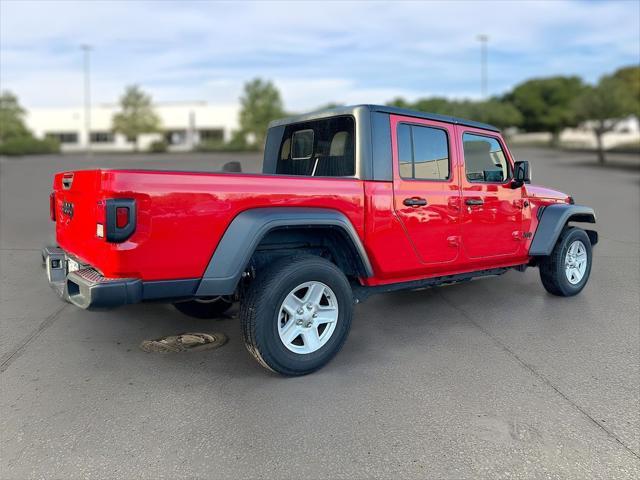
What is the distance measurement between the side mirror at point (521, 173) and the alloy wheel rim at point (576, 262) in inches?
50.2

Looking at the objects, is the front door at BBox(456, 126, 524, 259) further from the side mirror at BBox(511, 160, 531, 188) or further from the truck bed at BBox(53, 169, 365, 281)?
the truck bed at BBox(53, 169, 365, 281)

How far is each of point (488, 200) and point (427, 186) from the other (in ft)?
2.75

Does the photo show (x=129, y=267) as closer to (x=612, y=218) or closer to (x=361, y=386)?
(x=361, y=386)

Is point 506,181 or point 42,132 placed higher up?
point 42,132

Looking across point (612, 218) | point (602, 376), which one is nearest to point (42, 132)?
point (612, 218)

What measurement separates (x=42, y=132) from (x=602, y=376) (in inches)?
3246

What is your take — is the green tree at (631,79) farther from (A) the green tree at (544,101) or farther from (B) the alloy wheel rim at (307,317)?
(B) the alloy wheel rim at (307,317)

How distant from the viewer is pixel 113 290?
324cm

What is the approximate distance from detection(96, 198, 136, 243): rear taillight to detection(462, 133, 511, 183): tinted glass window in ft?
9.85

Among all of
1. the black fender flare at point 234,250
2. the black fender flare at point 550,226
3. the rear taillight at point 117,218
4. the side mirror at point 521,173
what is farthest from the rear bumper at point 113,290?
the black fender flare at point 550,226

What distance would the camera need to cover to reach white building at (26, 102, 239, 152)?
73.8m

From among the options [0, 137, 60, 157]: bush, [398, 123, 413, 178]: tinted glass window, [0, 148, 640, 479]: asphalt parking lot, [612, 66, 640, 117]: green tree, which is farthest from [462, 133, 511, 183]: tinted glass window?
[0, 137, 60, 157]: bush

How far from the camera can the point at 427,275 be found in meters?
4.77

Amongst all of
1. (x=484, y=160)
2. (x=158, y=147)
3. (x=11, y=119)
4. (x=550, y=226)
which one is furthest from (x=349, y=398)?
(x=11, y=119)
